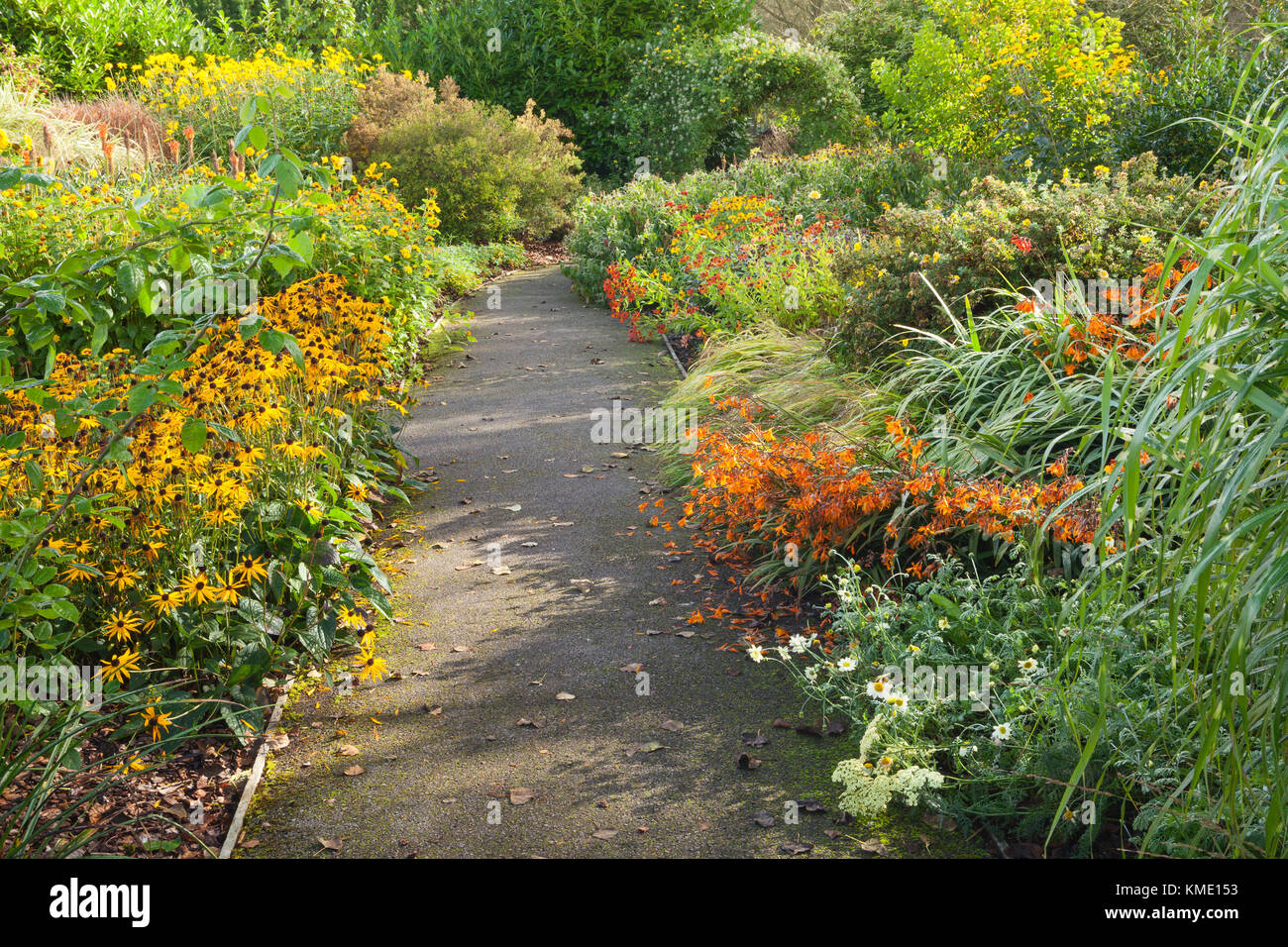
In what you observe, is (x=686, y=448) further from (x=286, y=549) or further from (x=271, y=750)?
(x=271, y=750)

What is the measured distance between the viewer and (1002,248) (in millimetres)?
5691

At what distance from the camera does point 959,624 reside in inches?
147

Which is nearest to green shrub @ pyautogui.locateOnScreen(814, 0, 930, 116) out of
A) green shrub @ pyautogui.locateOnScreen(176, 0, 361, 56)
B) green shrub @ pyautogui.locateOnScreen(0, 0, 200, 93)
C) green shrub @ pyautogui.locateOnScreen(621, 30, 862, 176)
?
green shrub @ pyautogui.locateOnScreen(621, 30, 862, 176)

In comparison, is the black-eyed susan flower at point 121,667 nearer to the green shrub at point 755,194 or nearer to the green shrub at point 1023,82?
the green shrub at point 755,194

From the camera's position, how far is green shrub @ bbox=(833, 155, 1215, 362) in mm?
5730

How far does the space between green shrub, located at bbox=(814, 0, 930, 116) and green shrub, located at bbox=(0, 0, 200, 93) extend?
12897 mm

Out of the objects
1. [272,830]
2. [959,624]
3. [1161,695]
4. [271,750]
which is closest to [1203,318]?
[1161,695]

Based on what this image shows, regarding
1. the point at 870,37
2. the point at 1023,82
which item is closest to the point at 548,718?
the point at 1023,82

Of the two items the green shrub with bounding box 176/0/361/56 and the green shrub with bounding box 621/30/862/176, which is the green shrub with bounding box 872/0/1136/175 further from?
the green shrub with bounding box 176/0/361/56

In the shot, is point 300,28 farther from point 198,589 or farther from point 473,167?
point 198,589

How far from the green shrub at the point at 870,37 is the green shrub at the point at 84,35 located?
1290 centimetres

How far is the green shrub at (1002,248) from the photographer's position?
573cm

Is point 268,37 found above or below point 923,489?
above
